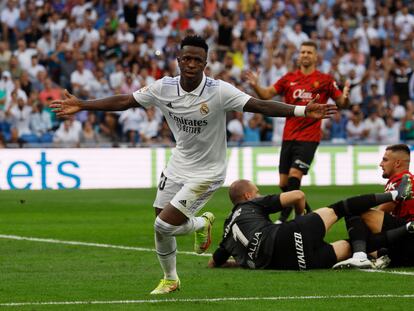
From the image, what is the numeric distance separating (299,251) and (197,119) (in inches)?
83.3

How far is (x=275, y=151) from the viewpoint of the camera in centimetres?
2764

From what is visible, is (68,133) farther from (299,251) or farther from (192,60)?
(192,60)

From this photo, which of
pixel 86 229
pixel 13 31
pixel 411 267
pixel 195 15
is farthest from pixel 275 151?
pixel 411 267

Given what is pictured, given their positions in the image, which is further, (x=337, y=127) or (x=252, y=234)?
(x=337, y=127)

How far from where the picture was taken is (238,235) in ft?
38.1

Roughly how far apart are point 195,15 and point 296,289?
73.2 ft

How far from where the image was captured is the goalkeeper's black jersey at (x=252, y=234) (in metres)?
11.5

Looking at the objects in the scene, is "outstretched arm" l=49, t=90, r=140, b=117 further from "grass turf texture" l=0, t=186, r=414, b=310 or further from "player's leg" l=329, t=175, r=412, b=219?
"player's leg" l=329, t=175, r=412, b=219

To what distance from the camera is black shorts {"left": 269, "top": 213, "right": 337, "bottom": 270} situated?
447 inches

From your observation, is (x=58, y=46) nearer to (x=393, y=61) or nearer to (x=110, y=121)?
(x=110, y=121)

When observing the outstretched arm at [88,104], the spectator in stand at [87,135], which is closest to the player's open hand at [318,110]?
the outstretched arm at [88,104]

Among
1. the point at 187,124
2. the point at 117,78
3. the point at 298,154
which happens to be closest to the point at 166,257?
the point at 187,124

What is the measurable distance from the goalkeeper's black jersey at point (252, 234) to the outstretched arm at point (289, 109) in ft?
5.97

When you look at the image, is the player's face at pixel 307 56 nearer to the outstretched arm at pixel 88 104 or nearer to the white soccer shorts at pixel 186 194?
the white soccer shorts at pixel 186 194
